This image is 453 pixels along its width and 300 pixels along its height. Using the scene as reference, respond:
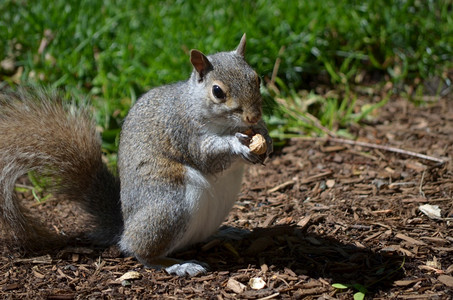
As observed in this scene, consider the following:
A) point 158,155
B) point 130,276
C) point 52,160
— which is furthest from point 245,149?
point 52,160

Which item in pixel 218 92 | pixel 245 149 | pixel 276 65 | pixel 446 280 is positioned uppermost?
pixel 218 92

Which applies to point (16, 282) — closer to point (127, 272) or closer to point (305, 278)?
point (127, 272)

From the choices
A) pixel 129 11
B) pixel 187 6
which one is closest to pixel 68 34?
A: pixel 129 11

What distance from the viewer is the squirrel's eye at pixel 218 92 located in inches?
95.0

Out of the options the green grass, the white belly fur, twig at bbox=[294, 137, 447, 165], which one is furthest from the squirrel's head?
the green grass

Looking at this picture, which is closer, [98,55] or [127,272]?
[127,272]

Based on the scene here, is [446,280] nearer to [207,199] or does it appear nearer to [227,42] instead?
[207,199]

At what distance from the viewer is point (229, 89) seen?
239 centimetres

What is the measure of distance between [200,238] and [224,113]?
0.69m

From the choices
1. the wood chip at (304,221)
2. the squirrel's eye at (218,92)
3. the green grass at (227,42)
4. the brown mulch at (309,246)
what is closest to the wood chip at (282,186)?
the brown mulch at (309,246)

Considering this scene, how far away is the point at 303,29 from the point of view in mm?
4582

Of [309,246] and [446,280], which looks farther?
[309,246]

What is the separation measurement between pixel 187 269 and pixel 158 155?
53cm

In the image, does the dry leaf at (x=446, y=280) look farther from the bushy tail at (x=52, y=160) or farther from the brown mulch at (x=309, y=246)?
the bushy tail at (x=52, y=160)
